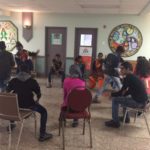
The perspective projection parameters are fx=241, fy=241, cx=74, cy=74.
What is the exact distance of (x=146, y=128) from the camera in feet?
13.2

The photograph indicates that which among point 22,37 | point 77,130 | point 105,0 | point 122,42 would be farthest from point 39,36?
point 77,130

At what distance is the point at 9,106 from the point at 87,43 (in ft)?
20.6

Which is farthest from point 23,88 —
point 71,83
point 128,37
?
point 128,37

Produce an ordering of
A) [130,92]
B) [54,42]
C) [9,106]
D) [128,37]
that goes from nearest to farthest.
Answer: [9,106] < [130,92] < [128,37] < [54,42]

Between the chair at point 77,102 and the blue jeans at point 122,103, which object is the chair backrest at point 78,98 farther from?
the blue jeans at point 122,103

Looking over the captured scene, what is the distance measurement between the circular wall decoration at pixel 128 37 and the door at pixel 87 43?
2.03ft

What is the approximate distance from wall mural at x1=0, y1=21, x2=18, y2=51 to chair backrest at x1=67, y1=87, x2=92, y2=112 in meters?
6.63

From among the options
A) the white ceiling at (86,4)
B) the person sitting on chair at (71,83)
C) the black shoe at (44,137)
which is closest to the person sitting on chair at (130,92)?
the person sitting on chair at (71,83)

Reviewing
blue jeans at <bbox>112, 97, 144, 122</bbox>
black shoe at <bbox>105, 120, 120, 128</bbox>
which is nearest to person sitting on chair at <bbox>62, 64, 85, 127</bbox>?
blue jeans at <bbox>112, 97, 144, 122</bbox>

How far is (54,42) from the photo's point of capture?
29.6ft

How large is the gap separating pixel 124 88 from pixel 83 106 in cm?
90

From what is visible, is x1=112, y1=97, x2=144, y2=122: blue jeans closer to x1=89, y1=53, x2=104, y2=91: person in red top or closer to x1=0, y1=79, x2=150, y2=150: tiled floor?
x1=0, y1=79, x2=150, y2=150: tiled floor

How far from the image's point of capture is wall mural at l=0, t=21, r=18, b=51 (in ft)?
29.8

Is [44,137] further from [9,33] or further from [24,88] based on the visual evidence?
[9,33]
